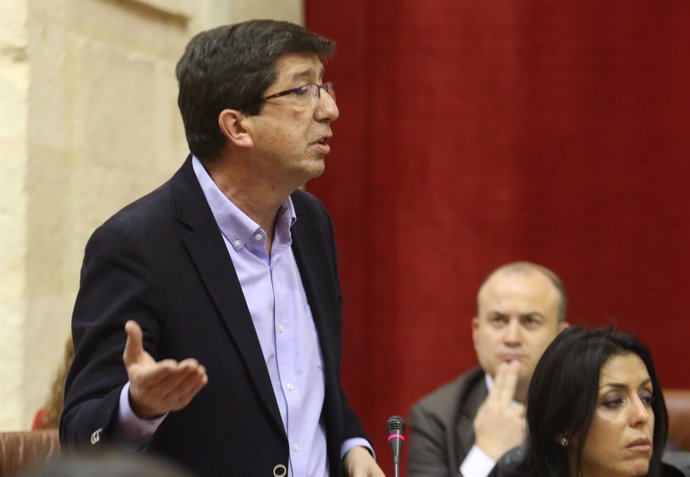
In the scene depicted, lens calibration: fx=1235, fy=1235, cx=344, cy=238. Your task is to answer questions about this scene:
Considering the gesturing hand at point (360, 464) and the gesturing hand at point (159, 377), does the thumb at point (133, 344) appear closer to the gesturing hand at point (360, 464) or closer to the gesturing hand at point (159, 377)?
the gesturing hand at point (159, 377)

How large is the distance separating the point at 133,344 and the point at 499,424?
1665mm

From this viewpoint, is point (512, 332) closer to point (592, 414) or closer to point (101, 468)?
point (592, 414)

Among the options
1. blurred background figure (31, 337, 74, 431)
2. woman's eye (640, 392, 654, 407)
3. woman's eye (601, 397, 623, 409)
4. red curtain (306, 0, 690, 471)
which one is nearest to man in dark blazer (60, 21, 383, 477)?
woman's eye (601, 397, 623, 409)

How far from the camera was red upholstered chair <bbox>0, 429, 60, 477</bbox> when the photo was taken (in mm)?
2363

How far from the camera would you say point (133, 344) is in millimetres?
1563

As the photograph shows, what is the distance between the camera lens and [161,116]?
3.70m

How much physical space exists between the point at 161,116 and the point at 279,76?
5.71ft

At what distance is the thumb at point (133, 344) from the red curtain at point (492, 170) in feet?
8.00

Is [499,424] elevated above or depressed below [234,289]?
below

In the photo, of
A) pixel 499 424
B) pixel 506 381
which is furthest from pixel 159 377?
pixel 506 381

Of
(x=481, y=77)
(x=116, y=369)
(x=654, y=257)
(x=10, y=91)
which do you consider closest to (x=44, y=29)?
(x=10, y=91)

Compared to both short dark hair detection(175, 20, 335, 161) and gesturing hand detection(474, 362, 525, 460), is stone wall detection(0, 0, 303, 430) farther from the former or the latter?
short dark hair detection(175, 20, 335, 161)

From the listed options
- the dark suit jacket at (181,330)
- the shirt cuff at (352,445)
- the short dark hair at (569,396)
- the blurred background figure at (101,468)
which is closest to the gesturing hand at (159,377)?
the dark suit jacket at (181,330)

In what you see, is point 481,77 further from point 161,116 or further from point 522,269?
point 161,116
